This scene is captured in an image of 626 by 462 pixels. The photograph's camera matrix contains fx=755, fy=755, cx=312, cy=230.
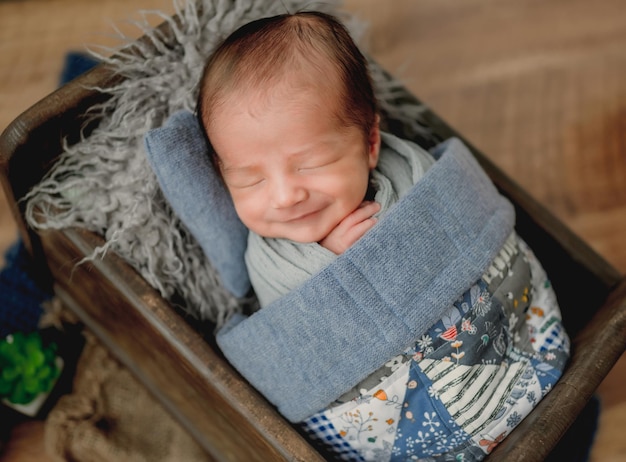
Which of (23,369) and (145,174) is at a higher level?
(145,174)

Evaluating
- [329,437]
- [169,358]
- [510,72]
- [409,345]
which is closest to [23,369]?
[169,358]

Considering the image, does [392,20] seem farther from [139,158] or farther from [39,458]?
[39,458]

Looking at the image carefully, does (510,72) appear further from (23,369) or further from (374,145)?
(23,369)

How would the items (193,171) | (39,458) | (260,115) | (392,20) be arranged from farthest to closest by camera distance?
(392,20) → (39,458) → (193,171) → (260,115)

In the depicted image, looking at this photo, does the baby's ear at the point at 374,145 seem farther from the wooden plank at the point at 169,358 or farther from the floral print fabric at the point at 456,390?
the wooden plank at the point at 169,358

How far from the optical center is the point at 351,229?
93 centimetres

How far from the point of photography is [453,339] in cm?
87

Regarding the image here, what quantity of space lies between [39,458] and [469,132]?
1.01 meters

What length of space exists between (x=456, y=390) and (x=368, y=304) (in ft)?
0.46

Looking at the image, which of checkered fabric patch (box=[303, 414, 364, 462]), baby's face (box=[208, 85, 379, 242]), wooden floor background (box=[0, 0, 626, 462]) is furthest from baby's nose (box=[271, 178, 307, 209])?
wooden floor background (box=[0, 0, 626, 462])

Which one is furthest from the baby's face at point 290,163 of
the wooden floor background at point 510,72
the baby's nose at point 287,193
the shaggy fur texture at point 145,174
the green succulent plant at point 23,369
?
the wooden floor background at point 510,72

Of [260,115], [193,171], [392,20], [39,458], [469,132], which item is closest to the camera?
[260,115]

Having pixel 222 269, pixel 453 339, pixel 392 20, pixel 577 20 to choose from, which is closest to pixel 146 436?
pixel 222 269

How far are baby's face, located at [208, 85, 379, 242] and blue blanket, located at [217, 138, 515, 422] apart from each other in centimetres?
7
